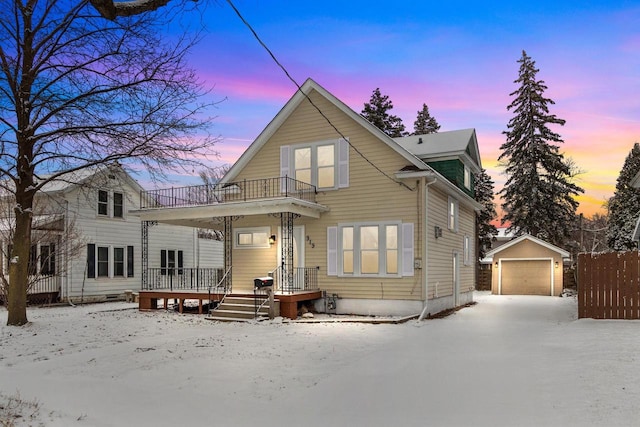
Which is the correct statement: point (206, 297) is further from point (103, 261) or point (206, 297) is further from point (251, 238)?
point (103, 261)

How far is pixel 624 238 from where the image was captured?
1170 inches

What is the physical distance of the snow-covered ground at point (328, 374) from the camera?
5.50 metres

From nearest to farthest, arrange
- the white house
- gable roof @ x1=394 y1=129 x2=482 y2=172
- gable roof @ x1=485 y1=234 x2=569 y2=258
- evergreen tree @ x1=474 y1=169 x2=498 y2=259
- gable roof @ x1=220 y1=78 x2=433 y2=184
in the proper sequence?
gable roof @ x1=220 y1=78 x2=433 y2=184 → gable roof @ x1=394 y1=129 x2=482 y2=172 → the white house → gable roof @ x1=485 y1=234 x2=569 y2=258 → evergreen tree @ x1=474 y1=169 x2=498 y2=259

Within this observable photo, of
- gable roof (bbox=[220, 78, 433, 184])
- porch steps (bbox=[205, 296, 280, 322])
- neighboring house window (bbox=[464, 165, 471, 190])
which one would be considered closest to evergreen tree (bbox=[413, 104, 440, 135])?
neighboring house window (bbox=[464, 165, 471, 190])

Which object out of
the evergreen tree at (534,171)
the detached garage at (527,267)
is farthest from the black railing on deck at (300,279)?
the evergreen tree at (534,171)

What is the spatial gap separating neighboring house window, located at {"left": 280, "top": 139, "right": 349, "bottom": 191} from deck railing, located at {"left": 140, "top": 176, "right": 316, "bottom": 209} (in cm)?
37

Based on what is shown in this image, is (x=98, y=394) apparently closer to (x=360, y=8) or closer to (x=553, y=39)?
(x=360, y=8)

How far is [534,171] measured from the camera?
3353cm

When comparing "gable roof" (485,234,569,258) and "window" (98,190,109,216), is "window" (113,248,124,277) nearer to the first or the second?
"window" (98,190,109,216)

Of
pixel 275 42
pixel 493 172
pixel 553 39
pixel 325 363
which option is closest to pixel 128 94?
pixel 275 42

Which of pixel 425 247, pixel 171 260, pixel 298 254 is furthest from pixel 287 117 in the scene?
pixel 171 260

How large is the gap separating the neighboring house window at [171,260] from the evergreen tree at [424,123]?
920 inches

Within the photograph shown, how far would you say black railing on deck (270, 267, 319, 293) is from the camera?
658 inches

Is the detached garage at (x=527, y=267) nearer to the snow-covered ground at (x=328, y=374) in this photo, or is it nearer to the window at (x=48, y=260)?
the snow-covered ground at (x=328, y=374)
